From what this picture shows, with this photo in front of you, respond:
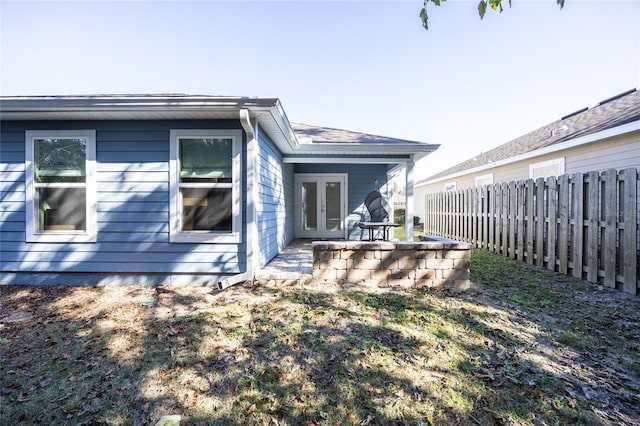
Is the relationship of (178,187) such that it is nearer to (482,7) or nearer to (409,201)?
(482,7)

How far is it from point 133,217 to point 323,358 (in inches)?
153

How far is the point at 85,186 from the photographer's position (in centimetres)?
473

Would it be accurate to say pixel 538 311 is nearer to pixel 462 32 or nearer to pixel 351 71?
pixel 462 32

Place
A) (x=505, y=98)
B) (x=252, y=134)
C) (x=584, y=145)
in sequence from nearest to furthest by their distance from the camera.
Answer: (x=252, y=134) → (x=584, y=145) → (x=505, y=98)

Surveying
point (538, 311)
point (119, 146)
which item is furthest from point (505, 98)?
point (119, 146)

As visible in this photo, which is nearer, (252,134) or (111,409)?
(111,409)

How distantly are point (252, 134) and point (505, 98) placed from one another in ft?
39.8

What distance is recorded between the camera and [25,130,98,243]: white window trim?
4707 mm

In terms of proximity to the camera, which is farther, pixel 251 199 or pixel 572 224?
pixel 572 224

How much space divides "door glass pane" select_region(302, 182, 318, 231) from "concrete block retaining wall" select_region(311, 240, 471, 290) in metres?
5.51

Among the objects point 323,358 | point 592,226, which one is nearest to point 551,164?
point 592,226

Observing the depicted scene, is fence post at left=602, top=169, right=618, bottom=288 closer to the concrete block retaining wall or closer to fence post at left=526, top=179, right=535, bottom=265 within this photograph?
fence post at left=526, top=179, right=535, bottom=265

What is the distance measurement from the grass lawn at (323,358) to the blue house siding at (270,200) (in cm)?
143

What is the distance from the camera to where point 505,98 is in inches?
480
